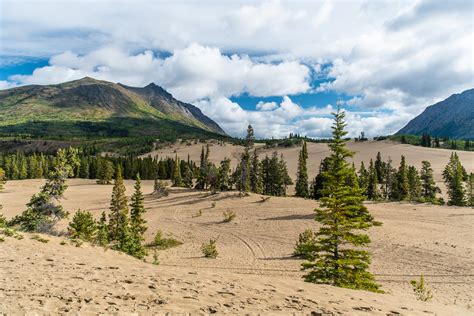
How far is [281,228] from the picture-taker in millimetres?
39750

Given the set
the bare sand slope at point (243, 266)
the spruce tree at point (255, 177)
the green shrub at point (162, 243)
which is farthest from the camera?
the spruce tree at point (255, 177)

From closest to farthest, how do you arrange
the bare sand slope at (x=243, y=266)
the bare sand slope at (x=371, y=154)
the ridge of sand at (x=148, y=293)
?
the ridge of sand at (x=148, y=293)
the bare sand slope at (x=243, y=266)
the bare sand slope at (x=371, y=154)

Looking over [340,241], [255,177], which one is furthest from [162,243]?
[255,177]

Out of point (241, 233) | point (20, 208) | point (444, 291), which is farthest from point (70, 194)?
point (444, 291)

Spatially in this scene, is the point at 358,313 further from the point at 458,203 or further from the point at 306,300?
the point at 458,203

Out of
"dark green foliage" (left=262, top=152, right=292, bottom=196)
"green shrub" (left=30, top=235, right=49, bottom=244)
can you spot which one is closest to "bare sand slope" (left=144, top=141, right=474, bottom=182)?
"dark green foliage" (left=262, top=152, right=292, bottom=196)

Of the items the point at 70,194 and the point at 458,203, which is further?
the point at 70,194

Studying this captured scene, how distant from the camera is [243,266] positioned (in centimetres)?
2625

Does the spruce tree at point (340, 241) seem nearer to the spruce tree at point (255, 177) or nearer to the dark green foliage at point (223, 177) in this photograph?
the dark green foliage at point (223, 177)

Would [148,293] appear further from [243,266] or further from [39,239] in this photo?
[243,266]

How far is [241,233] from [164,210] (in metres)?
21.6

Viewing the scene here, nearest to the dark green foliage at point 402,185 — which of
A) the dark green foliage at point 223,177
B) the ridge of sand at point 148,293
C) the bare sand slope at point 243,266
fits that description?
the bare sand slope at point 243,266

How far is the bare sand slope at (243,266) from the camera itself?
9492mm

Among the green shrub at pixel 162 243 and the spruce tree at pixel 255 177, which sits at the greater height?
the spruce tree at pixel 255 177
